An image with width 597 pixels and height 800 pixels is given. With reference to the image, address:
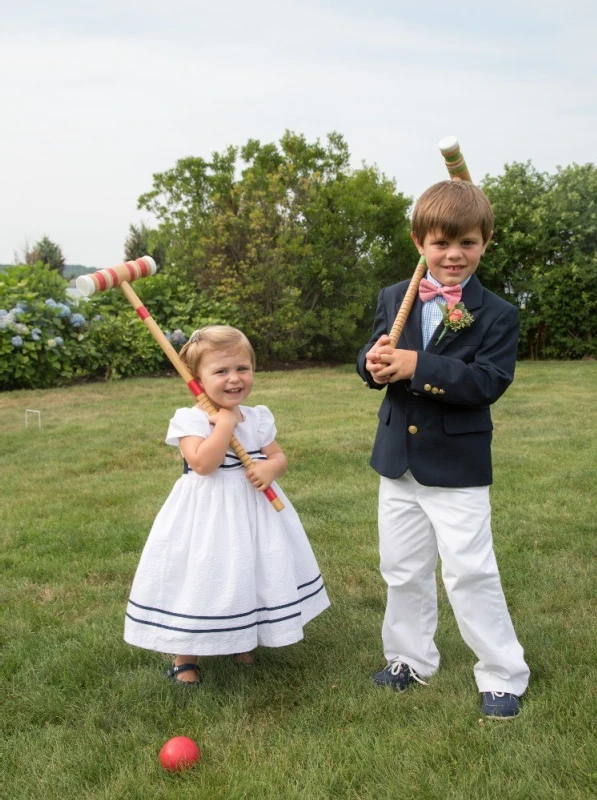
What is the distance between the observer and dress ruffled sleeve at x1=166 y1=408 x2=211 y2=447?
2.91 meters

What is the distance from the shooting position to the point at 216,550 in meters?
2.85

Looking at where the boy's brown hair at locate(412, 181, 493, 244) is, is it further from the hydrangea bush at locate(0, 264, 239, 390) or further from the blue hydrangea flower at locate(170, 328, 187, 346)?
the blue hydrangea flower at locate(170, 328, 187, 346)

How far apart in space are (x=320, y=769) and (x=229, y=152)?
451 inches

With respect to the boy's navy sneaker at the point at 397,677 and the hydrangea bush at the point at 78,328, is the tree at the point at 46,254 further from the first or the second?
A: the boy's navy sneaker at the point at 397,677

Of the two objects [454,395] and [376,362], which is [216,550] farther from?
[454,395]

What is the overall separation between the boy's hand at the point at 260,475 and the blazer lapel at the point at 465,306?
708 millimetres

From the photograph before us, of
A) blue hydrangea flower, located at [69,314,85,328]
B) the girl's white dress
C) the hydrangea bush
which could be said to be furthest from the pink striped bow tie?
blue hydrangea flower, located at [69,314,85,328]

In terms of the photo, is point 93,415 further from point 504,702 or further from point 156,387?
point 504,702

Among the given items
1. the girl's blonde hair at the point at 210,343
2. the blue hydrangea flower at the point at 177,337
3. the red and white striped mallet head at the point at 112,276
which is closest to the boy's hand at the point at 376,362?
the girl's blonde hair at the point at 210,343

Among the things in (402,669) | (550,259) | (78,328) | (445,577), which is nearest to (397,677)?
(402,669)

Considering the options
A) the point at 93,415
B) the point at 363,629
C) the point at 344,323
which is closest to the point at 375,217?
the point at 344,323

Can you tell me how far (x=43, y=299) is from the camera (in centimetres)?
1093

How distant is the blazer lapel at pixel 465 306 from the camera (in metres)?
2.71

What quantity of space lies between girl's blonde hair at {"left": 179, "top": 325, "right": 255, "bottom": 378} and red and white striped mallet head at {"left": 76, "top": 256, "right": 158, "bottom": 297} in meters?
0.31
